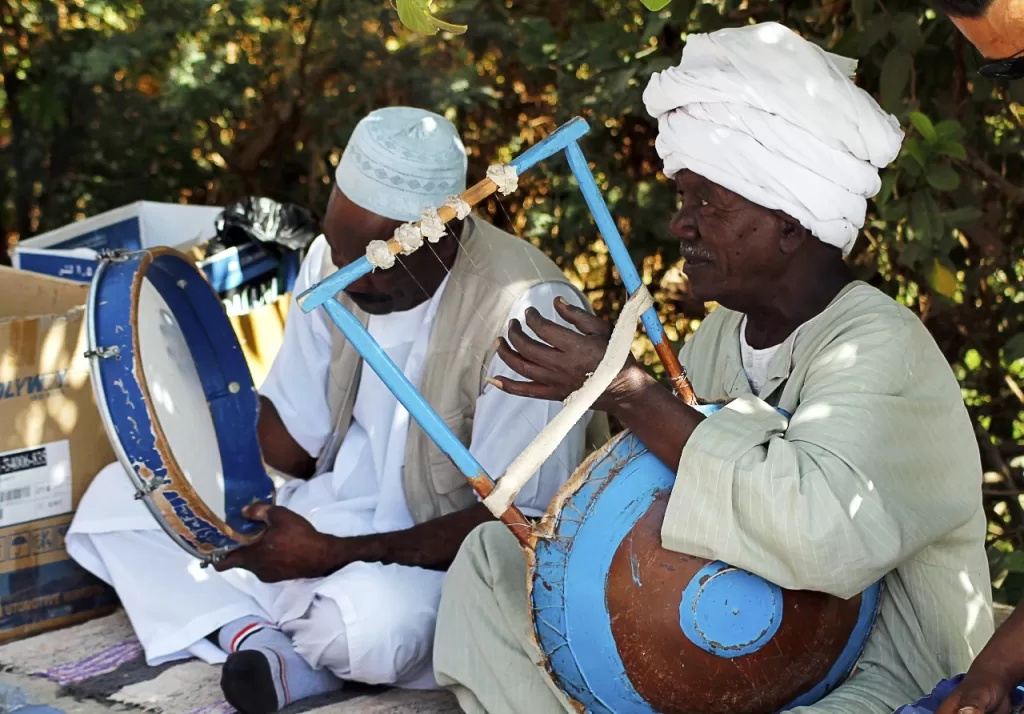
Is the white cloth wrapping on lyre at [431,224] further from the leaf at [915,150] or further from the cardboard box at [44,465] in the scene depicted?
the cardboard box at [44,465]

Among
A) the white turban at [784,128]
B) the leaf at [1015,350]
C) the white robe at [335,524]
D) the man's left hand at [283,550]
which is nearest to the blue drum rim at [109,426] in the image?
the man's left hand at [283,550]

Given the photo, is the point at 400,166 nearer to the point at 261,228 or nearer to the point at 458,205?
the point at 458,205

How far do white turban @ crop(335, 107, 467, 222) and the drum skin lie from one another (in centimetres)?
106

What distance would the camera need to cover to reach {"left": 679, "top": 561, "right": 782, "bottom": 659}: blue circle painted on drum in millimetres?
2162

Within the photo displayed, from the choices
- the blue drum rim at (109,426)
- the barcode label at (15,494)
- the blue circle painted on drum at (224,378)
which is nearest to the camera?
the blue drum rim at (109,426)

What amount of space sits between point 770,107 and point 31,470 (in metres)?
2.41

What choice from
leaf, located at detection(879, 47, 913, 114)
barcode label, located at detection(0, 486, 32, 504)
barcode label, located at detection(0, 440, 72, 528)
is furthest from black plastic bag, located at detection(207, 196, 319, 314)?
leaf, located at detection(879, 47, 913, 114)

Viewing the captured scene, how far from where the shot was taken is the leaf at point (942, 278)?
11.7ft

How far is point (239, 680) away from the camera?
290 centimetres

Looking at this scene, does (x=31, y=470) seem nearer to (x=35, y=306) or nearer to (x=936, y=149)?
(x=35, y=306)

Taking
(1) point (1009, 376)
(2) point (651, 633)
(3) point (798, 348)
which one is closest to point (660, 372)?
(1) point (1009, 376)

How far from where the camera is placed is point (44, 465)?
3.66m

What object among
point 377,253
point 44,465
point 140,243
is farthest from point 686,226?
point 140,243

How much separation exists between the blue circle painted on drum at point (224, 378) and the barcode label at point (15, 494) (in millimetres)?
697
